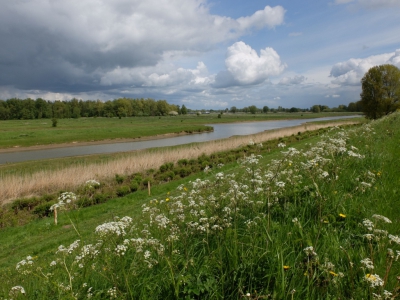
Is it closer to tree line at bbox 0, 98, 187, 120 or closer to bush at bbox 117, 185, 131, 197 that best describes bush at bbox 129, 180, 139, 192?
bush at bbox 117, 185, 131, 197

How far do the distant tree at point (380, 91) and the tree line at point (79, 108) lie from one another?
107m

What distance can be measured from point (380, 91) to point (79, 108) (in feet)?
455

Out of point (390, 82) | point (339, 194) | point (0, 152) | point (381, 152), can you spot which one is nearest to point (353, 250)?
point (339, 194)

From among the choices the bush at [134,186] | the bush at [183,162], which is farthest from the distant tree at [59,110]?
the bush at [134,186]

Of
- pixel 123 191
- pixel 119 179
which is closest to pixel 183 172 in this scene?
pixel 119 179

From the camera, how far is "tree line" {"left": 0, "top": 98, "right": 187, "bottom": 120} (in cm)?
12212

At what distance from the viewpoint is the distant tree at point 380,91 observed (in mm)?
44188

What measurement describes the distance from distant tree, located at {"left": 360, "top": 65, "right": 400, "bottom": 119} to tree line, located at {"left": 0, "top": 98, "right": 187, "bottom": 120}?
10676 cm

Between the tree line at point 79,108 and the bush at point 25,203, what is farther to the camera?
the tree line at point 79,108

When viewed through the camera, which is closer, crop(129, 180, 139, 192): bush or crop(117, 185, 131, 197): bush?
crop(117, 185, 131, 197): bush

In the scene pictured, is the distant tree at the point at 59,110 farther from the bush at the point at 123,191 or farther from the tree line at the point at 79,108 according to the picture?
the bush at the point at 123,191

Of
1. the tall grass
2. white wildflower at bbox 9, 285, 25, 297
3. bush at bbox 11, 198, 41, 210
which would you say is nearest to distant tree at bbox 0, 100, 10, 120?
bush at bbox 11, 198, 41, 210

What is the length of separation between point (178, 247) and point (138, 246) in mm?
678

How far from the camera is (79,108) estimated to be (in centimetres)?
14425
